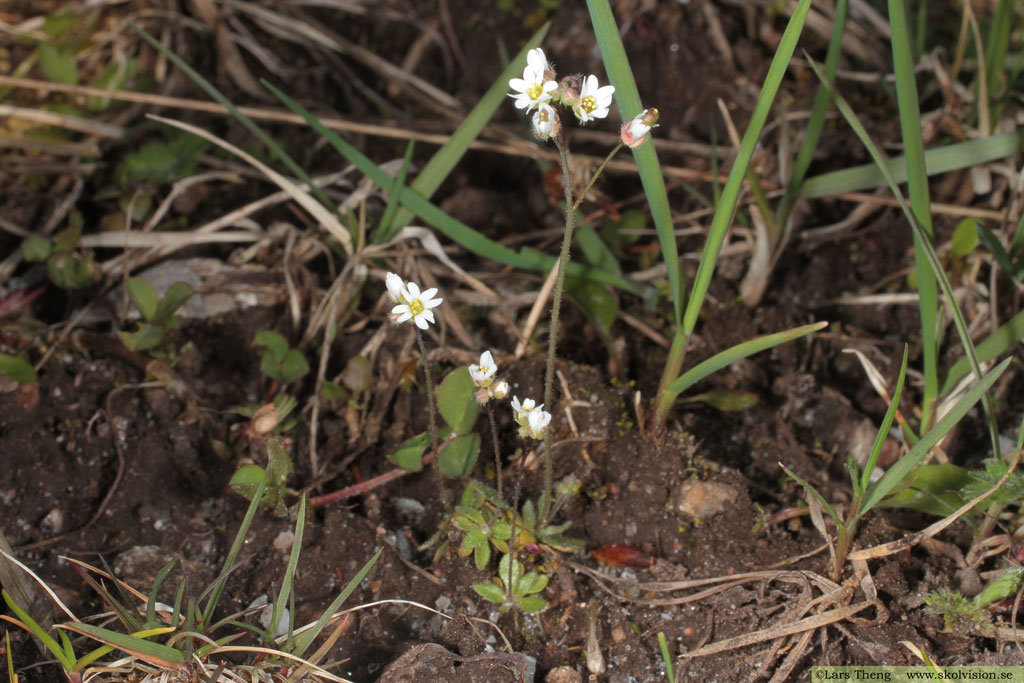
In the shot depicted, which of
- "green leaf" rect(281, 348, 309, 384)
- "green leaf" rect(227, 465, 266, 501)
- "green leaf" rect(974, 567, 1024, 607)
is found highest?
"green leaf" rect(281, 348, 309, 384)

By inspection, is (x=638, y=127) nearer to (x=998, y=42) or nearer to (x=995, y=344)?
(x=995, y=344)

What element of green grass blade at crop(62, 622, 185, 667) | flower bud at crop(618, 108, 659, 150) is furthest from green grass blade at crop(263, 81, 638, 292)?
green grass blade at crop(62, 622, 185, 667)

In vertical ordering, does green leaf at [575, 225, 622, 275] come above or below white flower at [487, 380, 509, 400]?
below

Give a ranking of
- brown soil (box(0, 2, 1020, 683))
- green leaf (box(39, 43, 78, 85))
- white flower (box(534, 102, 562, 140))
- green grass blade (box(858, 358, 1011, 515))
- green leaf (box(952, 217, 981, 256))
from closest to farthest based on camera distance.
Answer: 1. white flower (box(534, 102, 562, 140))
2. green grass blade (box(858, 358, 1011, 515))
3. brown soil (box(0, 2, 1020, 683))
4. green leaf (box(952, 217, 981, 256))
5. green leaf (box(39, 43, 78, 85))

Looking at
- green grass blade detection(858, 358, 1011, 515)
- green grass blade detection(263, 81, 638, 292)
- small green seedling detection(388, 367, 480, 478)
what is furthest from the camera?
green grass blade detection(263, 81, 638, 292)

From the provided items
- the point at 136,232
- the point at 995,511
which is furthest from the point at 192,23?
the point at 995,511

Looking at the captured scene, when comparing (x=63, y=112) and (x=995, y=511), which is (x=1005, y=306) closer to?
(x=995, y=511)

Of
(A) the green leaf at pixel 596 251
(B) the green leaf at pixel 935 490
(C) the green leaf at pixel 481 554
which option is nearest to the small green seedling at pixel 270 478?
(C) the green leaf at pixel 481 554

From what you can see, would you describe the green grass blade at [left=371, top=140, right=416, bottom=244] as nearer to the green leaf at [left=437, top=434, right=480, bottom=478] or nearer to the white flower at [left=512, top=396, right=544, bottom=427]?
the green leaf at [left=437, top=434, right=480, bottom=478]
